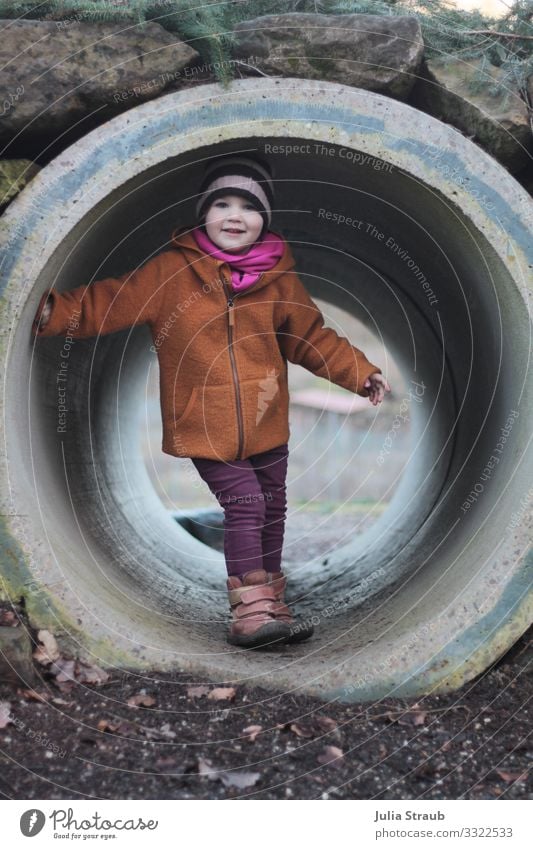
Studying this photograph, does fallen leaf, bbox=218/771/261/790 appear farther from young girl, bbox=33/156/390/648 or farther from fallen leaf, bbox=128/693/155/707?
young girl, bbox=33/156/390/648

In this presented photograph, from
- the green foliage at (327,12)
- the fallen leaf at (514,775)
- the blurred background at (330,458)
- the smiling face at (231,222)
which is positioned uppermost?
the blurred background at (330,458)

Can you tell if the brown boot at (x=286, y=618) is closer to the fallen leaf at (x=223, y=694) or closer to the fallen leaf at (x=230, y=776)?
the fallen leaf at (x=223, y=694)

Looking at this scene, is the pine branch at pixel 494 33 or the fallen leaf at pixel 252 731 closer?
the fallen leaf at pixel 252 731

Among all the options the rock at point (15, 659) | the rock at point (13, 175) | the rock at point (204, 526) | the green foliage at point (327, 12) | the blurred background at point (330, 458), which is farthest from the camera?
the blurred background at point (330, 458)

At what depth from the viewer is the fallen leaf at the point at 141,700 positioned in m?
2.93

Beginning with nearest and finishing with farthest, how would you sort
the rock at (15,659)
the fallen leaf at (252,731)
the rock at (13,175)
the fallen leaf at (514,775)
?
the fallen leaf at (514,775) < the fallen leaf at (252,731) < the rock at (15,659) < the rock at (13,175)

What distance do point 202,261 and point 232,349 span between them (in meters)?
0.36

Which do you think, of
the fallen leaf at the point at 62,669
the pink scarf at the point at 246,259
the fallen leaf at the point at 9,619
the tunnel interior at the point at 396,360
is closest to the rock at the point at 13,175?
the tunnel interior at the point at 396,360

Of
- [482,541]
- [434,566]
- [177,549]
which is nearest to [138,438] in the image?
[177,549]

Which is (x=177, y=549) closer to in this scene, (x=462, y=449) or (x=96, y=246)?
(x=462, y=449)

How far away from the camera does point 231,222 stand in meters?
3.62

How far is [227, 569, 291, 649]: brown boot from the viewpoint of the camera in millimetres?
3469

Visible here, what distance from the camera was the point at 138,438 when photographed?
645cm

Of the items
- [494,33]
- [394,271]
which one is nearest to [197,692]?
[394,271]
